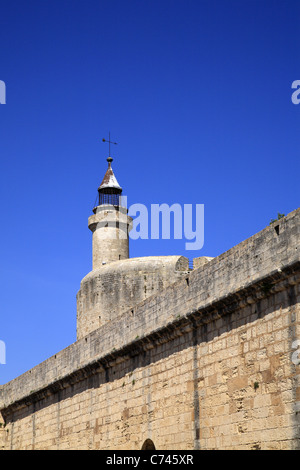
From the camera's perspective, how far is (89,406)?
15.6 m

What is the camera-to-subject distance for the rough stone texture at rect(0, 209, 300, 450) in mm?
9555

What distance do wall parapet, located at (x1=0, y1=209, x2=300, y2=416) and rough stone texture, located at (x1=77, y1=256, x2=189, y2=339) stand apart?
9799mm

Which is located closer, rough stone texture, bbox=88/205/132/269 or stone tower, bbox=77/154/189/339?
stone tower, bbox=77/154/189/339

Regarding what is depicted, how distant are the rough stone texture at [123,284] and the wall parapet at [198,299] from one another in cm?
980

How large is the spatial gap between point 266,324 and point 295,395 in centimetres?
115

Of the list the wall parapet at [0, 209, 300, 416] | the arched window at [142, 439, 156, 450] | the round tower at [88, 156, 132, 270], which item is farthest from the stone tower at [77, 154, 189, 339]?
the arched window at [142, 439, 156, 450]

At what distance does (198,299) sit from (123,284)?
16.4 metres

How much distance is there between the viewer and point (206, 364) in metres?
11.3

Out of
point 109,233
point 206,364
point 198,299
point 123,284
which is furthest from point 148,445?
point 109,233

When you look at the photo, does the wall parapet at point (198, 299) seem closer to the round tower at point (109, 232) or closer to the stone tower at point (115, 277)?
the stone tower at point (115, 277)

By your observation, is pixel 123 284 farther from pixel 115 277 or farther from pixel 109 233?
pixel 109 233

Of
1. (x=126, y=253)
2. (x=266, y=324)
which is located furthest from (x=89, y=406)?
(x=126, y=253)

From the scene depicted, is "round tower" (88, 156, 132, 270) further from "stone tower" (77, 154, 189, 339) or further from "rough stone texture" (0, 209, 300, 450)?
"rough stone texture" (0, 209, 300, 450)

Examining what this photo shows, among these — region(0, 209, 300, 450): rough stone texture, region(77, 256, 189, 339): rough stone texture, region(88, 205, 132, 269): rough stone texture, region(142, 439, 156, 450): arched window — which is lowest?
region(142, 439, 156, 450): arched window
